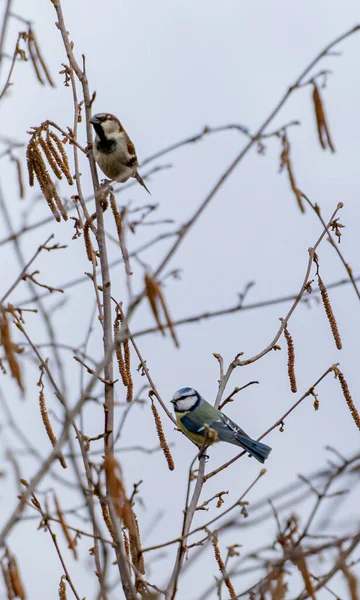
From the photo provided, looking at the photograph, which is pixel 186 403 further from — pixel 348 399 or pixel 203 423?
pixel 348 399

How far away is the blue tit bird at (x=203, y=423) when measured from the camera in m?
5.62

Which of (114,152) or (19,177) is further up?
(114,152)

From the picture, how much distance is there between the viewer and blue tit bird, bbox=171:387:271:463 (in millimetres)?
5625

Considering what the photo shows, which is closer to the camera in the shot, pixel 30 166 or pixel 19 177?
pixel 19 177

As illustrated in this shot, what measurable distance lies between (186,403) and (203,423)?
67 centimetres

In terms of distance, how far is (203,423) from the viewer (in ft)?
20.3

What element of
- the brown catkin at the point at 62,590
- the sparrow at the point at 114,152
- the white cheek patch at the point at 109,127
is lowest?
the brown catkin at the point at 62,590

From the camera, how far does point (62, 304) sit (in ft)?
8.82

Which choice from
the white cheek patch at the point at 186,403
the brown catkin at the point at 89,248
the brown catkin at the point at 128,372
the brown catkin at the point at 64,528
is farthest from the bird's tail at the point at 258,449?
the brown catkin at the point at 64,528

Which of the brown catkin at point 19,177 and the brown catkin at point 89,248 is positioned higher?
the brown catkin at point 89,248

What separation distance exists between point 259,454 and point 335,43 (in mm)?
3627

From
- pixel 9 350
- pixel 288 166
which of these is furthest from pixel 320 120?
pixel 9 350

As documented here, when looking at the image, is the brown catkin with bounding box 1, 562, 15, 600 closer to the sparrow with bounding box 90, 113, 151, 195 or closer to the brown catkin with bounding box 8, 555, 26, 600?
the brown catkin with bounding box 8, 555, 26, 600

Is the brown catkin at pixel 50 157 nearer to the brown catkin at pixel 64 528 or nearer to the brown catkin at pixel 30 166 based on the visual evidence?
the brown catkin at pixel 30 166
